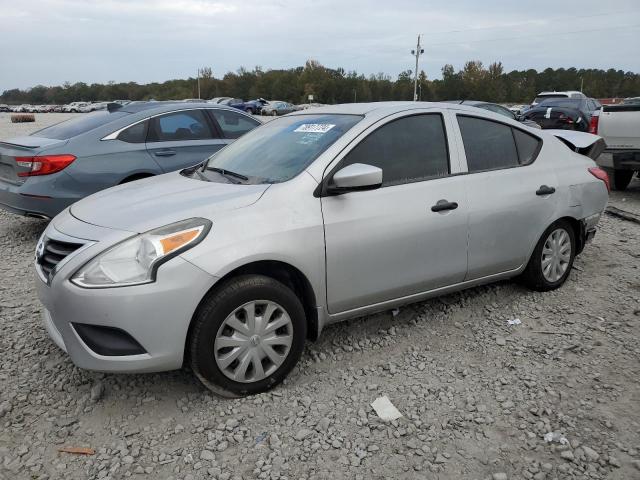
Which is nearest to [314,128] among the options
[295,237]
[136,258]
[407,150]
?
[407,150]

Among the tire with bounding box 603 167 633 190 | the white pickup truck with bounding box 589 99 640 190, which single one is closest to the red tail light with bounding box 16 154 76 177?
the white pickup truck with bounding box 589 99 640 190

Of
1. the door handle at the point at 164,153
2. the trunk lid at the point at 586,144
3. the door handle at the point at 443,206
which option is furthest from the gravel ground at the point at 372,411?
the door handle at the point at 164,153

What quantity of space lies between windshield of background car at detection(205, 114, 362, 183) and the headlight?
2.60ft

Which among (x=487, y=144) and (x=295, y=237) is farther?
(x=487, y=144)

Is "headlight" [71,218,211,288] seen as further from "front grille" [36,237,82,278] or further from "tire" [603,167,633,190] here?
"tire" [603,167,633,190]

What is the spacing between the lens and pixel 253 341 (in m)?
2.93

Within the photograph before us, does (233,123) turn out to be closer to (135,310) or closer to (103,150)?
(103,150)

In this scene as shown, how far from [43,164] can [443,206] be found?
13.9 ft

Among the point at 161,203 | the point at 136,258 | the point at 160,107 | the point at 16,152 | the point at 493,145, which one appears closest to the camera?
the point at 136,258

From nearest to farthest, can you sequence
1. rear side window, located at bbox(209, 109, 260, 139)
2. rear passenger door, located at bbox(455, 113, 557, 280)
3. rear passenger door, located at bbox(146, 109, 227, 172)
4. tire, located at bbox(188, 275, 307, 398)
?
tire, located at bbox(188, 275, 307, 398) → rear passenger door, located at bbox(455, 113, 557, 280) → rear passenger door, located at bbox(146, 109, 227, 172) → rear side window, located at bbox(209, 109, 260, 139)

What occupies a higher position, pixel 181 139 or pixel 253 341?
pixel 181 139

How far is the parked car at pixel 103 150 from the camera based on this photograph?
5.58m

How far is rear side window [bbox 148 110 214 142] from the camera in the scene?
626 centimetres

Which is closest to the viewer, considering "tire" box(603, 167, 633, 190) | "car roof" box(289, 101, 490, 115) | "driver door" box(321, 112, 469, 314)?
"driver door" box(321, 112, 469, 314)
